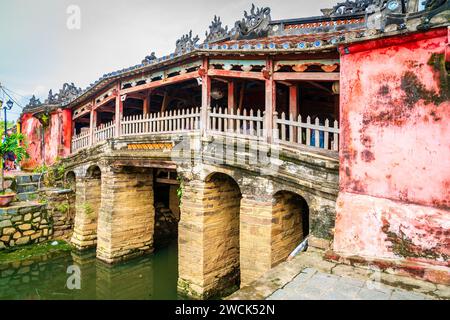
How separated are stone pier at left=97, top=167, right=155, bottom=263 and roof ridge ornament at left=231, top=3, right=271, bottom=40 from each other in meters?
5.73

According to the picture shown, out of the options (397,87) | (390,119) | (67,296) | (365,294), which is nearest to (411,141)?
(390,119)

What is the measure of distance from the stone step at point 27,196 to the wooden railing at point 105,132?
3923mm

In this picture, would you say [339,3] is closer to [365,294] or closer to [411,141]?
[411,141]

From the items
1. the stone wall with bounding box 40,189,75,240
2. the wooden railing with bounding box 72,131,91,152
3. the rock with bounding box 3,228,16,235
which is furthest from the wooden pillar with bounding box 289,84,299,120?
the rock with bounding box 3,228,16,235

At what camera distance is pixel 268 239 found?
6.20 m

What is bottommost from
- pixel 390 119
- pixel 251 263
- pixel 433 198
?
pixel 251 263

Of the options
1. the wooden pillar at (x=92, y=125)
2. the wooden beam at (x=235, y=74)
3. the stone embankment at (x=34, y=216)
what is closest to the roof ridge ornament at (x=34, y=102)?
the stone embankment at (x=34, y=216)

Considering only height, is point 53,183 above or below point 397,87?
below

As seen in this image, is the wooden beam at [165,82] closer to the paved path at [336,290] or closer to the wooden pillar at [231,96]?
the wooden pillar at [231,96]

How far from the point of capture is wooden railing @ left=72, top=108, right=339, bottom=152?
591 centimetres

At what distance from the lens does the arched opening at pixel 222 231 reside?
7.47 m

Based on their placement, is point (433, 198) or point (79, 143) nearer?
point (433, 198)

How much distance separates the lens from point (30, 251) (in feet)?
36.7
